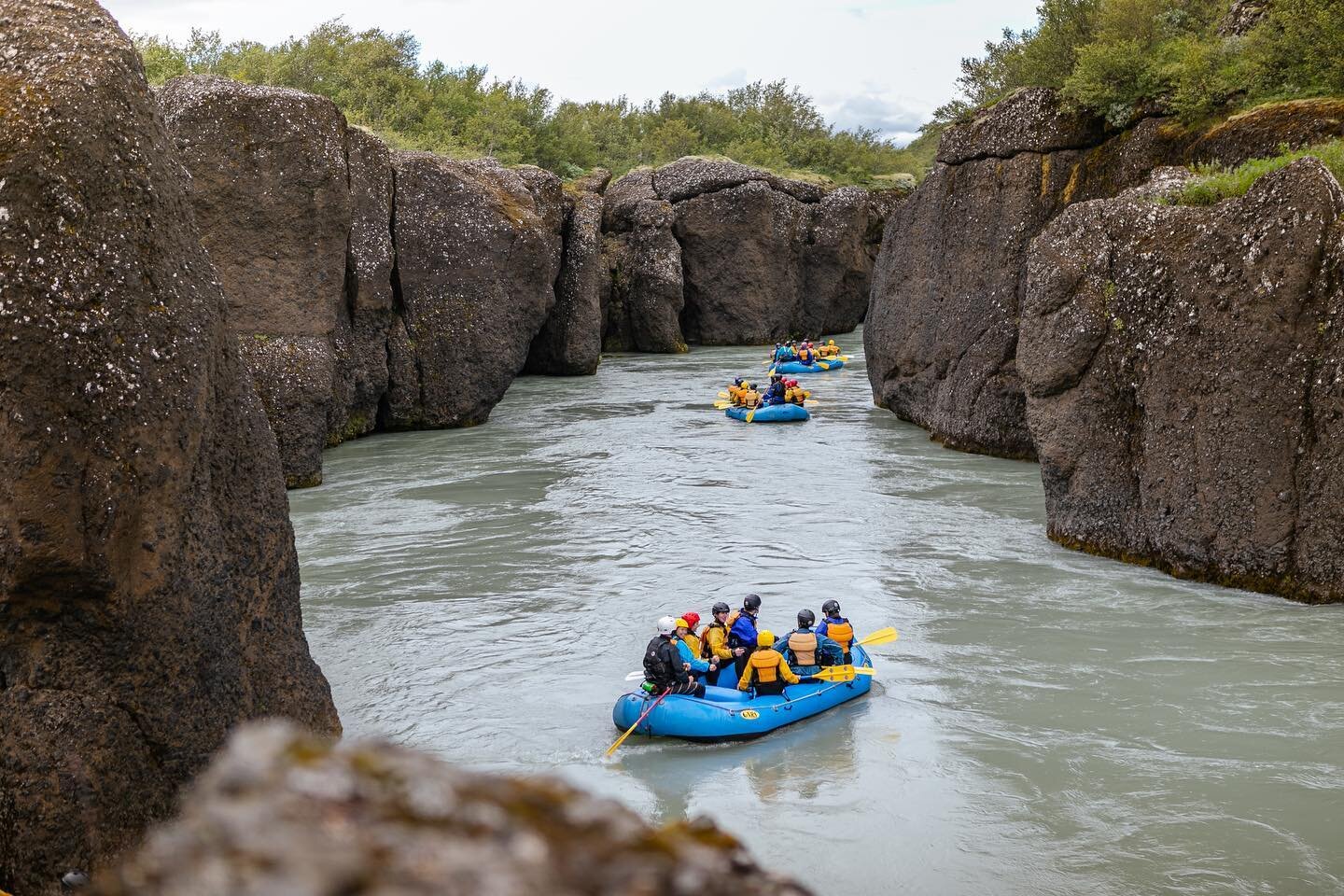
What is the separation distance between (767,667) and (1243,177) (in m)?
7.70

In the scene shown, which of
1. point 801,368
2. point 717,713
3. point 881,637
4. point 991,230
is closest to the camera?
point 717,713

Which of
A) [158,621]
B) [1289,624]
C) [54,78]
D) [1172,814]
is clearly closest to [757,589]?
[1289,624]

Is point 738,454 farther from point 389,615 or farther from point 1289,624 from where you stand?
point 1289,624

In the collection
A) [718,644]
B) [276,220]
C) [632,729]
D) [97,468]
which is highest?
[276,220]

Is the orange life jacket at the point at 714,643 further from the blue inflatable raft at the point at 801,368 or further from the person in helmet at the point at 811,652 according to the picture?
the blue inflatable raft at the point at 801,368

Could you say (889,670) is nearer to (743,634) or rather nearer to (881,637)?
(881,637)

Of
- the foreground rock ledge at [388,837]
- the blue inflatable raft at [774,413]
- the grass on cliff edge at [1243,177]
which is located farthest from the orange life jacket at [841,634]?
the blue inflatable raft at [774,413]

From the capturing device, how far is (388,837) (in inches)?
55.4

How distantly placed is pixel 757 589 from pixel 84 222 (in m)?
8.47

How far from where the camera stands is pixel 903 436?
912 inches

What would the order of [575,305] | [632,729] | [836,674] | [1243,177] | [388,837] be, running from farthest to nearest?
1. [575,305]
2. [1243,177]
3. [836,674]
4. [632,729]
5. [388,837]

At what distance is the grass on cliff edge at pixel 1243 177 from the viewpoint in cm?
1290

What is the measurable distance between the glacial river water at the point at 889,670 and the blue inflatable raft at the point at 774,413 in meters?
5.68

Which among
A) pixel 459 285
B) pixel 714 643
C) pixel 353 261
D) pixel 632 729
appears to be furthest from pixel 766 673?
pixel 459 285
